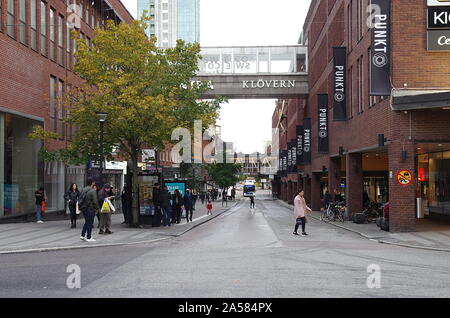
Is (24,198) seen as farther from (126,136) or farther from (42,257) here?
(42,257)

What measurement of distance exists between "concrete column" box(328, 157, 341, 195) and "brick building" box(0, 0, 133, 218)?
678 inches

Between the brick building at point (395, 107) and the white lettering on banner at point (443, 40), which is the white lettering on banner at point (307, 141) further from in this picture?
the white lettering on banner at point (443, 40)

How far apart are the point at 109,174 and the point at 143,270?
1329 inches

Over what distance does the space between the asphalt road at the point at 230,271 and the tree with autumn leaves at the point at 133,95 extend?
767cm

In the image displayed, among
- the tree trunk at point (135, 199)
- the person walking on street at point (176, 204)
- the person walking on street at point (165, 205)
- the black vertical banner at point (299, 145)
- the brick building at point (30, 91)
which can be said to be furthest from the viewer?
the black vertical banner at point (299, 145)

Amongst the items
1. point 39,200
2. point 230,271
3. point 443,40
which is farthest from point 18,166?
point 443,40

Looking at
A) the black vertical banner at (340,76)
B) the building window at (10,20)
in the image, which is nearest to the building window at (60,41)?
the building window at (10,20)

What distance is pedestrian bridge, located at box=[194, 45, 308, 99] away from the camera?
4934cm

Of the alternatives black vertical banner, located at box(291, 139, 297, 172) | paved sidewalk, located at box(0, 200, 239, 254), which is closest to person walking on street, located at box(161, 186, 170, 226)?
paved sidewalk, located at box(0, 200, 239, 254)

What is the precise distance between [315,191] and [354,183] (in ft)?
61.4

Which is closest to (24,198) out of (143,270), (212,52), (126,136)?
(126,136)

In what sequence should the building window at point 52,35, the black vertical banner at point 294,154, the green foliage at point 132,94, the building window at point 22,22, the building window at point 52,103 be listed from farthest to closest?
the black vertical banner at point 294,154, the building window at point 52,35, the building window at point 52,103, the building window at point 22,22, the green foliage at point 132,94

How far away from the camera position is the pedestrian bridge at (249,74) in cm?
4934

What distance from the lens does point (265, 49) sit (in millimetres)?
51062
